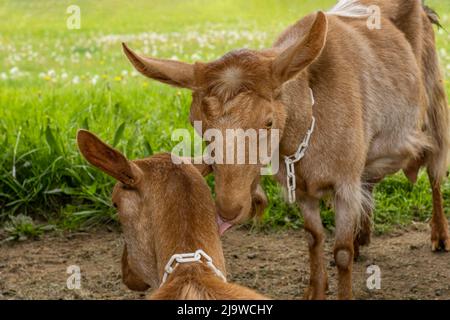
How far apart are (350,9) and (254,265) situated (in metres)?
1.99

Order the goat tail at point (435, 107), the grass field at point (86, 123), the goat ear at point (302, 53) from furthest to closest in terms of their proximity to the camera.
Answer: the grass field at point (86, 123) → the goat tail at point (435, 107) → the goat ear at point (302, 53)

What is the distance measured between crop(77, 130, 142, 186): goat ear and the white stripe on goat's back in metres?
2.49

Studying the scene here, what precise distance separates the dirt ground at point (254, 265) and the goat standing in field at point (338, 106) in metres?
0.27

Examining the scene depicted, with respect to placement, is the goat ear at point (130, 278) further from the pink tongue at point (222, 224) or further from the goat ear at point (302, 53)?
the goat ear at point (302, 53)

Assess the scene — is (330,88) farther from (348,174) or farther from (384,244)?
(384,244)

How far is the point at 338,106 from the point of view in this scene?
16.3ft

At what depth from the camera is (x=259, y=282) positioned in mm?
5895

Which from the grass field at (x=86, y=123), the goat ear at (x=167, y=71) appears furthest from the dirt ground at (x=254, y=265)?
the goat ear at (x=167, y=71)

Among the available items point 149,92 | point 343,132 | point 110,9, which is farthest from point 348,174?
point 110,9

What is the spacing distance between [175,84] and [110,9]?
33.5 feet

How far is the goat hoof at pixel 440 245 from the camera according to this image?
639cm

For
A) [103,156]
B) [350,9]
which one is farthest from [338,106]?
[103,156]

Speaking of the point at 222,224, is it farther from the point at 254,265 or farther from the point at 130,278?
the point at 254,265

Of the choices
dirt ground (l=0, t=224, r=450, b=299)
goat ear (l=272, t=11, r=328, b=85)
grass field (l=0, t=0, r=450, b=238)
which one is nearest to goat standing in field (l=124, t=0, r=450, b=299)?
goat ear (l=272, t=11, r=328, b=85)
